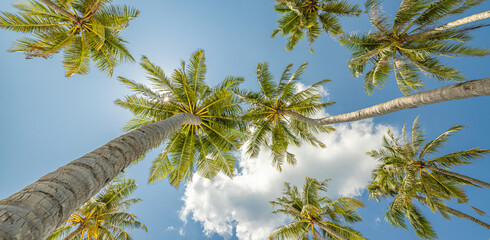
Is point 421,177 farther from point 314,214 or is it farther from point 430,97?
point 430,97

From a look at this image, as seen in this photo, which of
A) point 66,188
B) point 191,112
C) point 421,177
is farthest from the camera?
point 421,177

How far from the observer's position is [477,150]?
9242mm

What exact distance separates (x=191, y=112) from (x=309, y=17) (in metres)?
9.82

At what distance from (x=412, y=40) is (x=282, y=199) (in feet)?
36.1

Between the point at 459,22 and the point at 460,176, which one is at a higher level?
the point at 459,22

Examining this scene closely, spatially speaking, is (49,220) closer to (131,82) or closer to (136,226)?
(131,82)

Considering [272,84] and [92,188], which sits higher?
[272,84]

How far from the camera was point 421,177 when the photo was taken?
10.6m

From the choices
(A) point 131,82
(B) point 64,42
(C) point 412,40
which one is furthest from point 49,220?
(C) point 412,40

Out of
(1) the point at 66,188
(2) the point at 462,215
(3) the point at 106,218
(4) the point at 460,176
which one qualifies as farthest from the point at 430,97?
(3) the point at 106,218

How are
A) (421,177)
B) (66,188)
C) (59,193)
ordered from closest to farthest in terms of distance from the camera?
(59,193) < (66,188) < (421,177)

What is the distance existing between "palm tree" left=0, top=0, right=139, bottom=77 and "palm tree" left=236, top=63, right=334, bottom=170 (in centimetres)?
611

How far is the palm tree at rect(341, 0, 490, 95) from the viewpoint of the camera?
24.8ft

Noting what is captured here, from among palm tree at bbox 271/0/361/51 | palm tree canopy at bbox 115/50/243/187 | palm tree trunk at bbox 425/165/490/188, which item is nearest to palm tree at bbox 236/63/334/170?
palm tree canopy at bbox 115/50/243/187
